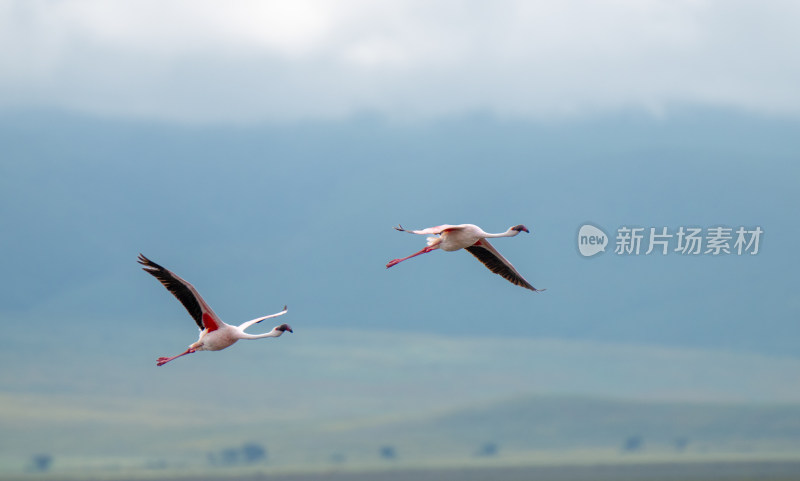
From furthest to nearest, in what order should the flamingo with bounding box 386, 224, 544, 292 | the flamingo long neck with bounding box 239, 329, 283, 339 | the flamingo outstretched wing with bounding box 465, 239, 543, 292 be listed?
the flamingo outstretched wing with bounding box 465, 239, 543, 292
the flamingo with bounding box 386, 224, 544, 292
the flamingo long neck with bounding box 239, 329, 283, 339

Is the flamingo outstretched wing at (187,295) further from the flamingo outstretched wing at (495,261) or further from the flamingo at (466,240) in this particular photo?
the flamingo outstretched wing at (495,261)

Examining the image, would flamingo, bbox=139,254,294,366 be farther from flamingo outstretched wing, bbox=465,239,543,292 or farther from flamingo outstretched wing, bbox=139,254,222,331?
flamingo outstretched wing, bbox=465,239,543,292

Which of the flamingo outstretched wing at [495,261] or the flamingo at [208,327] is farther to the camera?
the flamingo outstretched wing at [495,261]

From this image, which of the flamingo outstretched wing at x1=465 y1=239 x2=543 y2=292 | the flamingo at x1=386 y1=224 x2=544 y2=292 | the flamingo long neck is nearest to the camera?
the flamingo long neck

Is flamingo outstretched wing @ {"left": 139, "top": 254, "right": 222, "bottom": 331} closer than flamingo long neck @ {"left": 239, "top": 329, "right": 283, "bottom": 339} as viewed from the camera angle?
Yes

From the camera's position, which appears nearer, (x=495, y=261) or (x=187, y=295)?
(x=187, y=295)

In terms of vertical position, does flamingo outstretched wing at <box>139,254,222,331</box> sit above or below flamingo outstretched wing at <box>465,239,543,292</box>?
below

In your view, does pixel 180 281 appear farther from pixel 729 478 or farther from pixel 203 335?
pixel 729 478

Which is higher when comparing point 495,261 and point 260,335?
point 495,261

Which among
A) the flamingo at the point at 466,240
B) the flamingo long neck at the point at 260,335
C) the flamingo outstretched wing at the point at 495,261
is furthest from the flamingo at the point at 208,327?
the flamingo outstretched wing at the point at 495,261

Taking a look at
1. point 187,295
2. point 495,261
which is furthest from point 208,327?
point 495,261

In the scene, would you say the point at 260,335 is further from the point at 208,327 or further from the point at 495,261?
the point at 495,261

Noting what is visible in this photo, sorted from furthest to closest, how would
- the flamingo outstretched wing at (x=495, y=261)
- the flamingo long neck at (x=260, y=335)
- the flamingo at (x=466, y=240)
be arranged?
the flamingo outstretched wing at (x=495, y=261), the flamingo at (x=466, y=240), the flamingo long neck at (x=260, y=335)

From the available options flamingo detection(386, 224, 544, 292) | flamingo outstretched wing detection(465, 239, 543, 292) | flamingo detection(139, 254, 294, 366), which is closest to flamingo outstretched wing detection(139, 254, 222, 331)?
flamingo detection(139, 254, 294, 366)
